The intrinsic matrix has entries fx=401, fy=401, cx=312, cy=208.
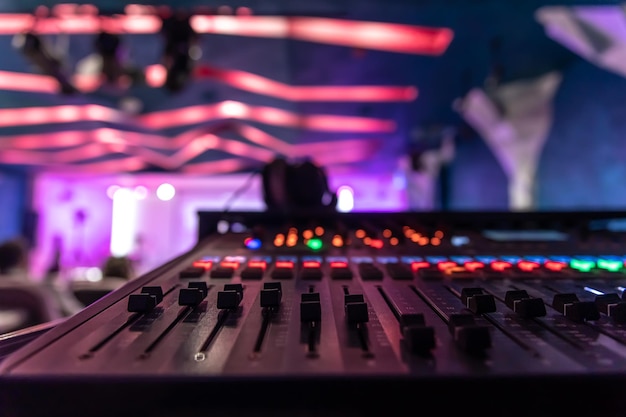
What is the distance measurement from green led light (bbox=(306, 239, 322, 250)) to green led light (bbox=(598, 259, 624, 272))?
0.59 meters

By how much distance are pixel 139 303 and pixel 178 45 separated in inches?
132

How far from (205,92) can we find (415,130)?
382 cm

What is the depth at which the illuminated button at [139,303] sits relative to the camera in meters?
0.54

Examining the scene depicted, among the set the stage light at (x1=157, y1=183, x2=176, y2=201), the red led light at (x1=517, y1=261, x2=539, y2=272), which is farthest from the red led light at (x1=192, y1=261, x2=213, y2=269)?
Result: the stage light at (x1=157, y1=183, x2=176, y2=201)

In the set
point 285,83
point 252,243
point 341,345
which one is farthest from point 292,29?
point 341,345

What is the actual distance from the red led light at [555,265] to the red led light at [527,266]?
0.02m

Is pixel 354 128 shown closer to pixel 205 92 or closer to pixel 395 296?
pixel 205 92

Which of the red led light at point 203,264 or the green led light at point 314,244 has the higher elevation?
the green led light at point 314,244

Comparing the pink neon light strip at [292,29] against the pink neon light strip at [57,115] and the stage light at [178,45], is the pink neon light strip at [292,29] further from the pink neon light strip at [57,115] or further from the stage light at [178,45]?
the pink neon light strip at [57,115]

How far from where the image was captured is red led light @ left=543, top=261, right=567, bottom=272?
2.59 ft

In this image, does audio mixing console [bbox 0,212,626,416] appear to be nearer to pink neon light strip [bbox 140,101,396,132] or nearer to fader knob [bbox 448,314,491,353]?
fader knob [bbox 448,314,491,353]

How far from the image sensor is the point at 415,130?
7488mm

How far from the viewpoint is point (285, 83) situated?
5.59 m

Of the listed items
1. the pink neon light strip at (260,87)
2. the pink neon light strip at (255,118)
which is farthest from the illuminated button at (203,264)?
the pink neon light strip at (255,118)
